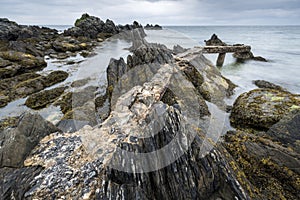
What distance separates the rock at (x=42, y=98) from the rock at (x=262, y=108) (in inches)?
521

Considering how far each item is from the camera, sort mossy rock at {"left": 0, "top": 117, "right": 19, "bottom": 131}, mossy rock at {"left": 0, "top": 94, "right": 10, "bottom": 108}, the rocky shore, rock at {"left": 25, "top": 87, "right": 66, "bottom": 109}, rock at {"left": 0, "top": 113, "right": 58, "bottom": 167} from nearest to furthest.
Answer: the rocky shore, rock at {"left": 0, "top": 113, "right": 58, "bottom": 167}, mossy rock at {"left": 0, "top": 117, "right": 19, "bottom": 131}, mossy rock at {"left": 0, "top": 94, "right": 10, "bottom": 108}, rock at {"left": 25, "top": 87, "right": 66, "bottom": 109}

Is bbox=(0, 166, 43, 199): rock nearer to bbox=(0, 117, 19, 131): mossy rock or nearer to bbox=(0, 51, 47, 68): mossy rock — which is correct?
bbox=(0, 117, 19, 131): mossy rock

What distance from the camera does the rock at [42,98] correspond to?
12335 millimetres

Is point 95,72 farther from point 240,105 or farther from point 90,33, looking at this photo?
point 90,33

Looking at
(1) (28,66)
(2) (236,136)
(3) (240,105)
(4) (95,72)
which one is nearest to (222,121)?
(3) (240,105)

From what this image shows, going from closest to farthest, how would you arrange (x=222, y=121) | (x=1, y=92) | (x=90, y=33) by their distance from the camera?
(x=222, y=121)
(x=1, y=92)
(x=90, y=33)

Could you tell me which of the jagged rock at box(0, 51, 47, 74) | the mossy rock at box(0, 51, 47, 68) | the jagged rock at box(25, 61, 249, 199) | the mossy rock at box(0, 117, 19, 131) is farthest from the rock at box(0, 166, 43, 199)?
the mossy rock at box(0, 51, 47, 68)

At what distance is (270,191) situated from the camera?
439 cm

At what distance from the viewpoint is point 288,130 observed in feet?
21.4

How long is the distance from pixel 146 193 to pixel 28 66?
23120mm

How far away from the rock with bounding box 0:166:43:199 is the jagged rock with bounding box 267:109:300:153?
28.2 ft

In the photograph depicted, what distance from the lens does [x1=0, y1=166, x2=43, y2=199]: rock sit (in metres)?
4.17

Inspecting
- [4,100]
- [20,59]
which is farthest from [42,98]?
[20,59]

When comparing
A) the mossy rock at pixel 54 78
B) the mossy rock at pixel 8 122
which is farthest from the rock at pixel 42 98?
the mossy rock at pixel 54 78
